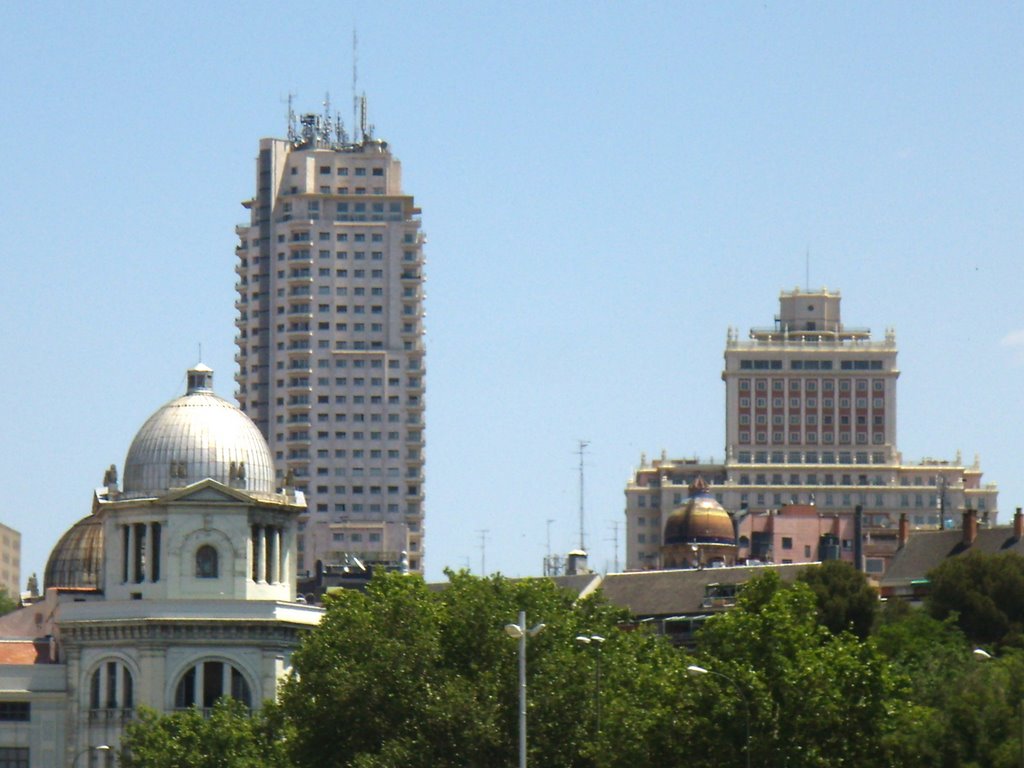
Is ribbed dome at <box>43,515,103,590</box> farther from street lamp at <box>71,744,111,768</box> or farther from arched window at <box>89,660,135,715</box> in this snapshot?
street lamp at <box>71,744,111,768</box>

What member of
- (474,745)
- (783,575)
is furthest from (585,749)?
(783,575)

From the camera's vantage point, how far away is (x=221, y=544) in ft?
524

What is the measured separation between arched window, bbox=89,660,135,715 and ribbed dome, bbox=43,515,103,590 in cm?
1289

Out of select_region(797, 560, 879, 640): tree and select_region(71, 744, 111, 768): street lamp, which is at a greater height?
select_region(797, 560, 879, 640): tree

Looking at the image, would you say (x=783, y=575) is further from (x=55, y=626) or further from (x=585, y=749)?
(x=585, y=749)

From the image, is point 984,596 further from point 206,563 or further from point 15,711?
point 15,711

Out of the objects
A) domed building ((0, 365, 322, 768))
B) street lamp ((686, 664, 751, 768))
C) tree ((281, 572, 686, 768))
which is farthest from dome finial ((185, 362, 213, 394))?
street lamp ((686, 664, 751, 768))

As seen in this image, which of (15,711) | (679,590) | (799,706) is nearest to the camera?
(799,706)

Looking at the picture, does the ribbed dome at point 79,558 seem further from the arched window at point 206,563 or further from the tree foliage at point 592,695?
the tree foliage at point 592,695

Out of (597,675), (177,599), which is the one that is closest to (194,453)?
(177,599)

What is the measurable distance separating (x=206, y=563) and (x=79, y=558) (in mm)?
16037

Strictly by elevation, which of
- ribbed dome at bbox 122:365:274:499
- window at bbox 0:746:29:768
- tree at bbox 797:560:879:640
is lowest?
window at bbox 0:746:29:768

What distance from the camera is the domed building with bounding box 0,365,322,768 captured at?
15762 cm

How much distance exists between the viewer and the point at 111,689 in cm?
15912
